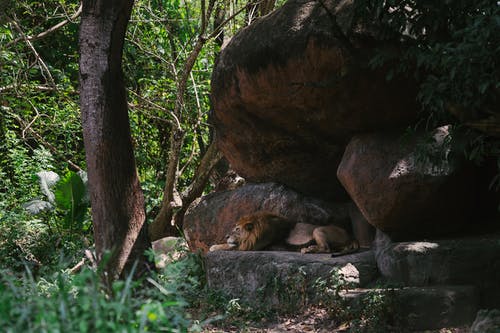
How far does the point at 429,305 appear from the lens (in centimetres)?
711

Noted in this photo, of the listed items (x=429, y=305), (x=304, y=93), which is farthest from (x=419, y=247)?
(x=304, y=93)

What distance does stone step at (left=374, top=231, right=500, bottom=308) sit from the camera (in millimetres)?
7492

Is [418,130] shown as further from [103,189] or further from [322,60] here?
[103,189]

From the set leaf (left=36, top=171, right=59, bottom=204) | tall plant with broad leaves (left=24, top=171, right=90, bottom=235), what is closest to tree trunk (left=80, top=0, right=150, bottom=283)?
tall plant with broad leaves (left=24, top=171, right=90, bottom=235)

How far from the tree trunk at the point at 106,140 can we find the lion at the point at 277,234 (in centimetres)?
258

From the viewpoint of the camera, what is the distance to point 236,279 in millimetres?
9016

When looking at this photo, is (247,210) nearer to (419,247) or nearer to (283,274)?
(283,274)

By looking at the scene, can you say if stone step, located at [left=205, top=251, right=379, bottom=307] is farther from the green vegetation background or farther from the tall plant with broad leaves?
the tall plant with broad leaves

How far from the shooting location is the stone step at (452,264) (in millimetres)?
7492

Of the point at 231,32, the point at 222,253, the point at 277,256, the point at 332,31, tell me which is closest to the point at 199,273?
the point at 222,253

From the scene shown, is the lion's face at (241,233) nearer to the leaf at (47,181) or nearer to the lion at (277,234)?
the lion at (277,234)

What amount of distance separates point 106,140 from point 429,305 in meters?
3.72

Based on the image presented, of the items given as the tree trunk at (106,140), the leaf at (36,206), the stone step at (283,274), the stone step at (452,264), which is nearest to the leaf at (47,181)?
the leaf at (36,206)

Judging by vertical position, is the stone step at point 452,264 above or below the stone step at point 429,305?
above
